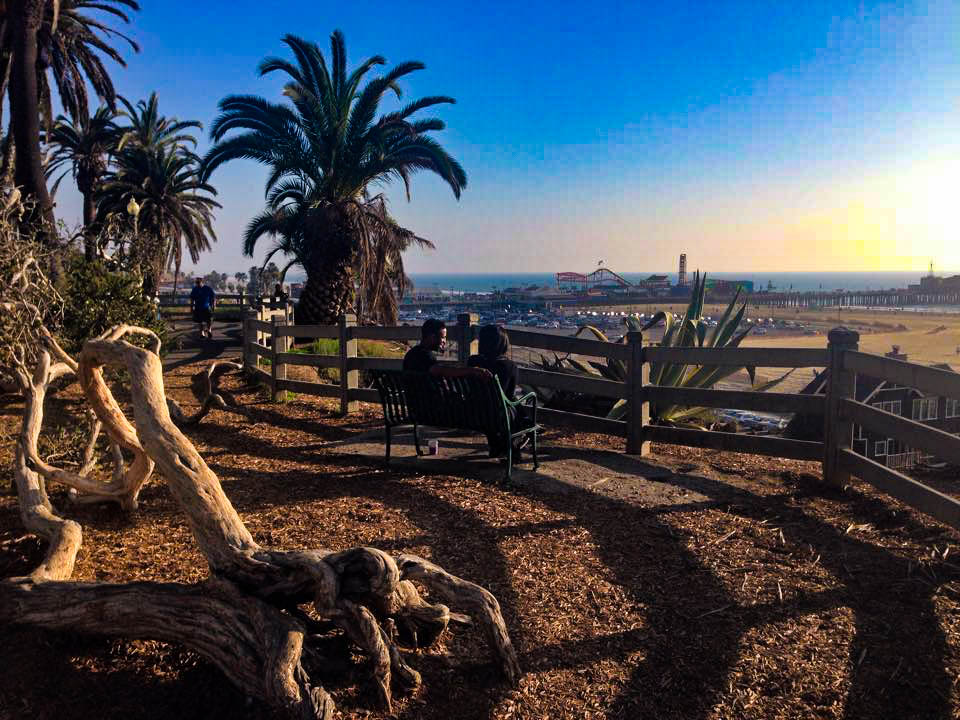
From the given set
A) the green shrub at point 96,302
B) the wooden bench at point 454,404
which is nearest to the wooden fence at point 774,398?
the wooden bench at point 454,404

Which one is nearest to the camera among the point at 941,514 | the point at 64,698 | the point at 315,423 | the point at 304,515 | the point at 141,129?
the point at 64,698

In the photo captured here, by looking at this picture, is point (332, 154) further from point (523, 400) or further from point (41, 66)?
point (523, 400)

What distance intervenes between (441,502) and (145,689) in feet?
9.17

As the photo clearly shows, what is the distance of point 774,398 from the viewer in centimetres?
646

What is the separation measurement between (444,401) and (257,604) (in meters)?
3.17

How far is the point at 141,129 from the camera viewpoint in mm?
33781

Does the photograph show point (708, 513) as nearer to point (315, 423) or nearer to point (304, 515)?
point (304, 515)

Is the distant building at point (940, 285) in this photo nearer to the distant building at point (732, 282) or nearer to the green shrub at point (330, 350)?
the distant building at point (732, 282)

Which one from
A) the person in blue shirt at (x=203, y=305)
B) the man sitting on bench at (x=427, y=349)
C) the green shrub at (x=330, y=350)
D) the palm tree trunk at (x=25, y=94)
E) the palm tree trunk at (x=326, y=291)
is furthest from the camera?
the person in blue shirt at (x=203, y=305)

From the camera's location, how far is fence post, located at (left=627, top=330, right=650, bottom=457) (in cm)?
716

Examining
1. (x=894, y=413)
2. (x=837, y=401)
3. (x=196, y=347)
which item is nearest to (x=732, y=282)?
(x=196, y=347)

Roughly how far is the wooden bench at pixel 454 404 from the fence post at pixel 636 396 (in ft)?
3.63

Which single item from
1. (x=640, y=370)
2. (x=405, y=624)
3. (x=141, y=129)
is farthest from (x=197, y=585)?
(x=141, y=129)

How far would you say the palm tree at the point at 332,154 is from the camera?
16.7 metres
